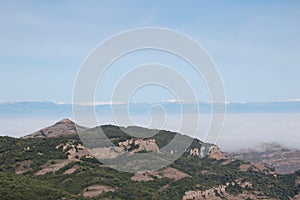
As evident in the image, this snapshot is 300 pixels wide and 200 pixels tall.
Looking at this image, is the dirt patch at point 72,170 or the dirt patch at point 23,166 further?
the dirt patch at point 23,166

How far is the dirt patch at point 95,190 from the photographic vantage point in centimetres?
15850

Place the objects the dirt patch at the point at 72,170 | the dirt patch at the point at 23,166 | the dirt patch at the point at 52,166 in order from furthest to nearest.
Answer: the dirt patch at the point at 23,166 → the dirt patch at the point at 52,166 → the dirt patch at the point at 72,170

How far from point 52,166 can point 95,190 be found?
34097 millimetres

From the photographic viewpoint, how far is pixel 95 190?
536ft

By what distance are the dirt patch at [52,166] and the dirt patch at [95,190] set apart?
25048 mm

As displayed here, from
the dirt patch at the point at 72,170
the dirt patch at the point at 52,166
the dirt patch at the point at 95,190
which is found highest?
the dirt patch at the point at 52,166

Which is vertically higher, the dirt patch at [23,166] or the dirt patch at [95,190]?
the dirt patch at [23,166]

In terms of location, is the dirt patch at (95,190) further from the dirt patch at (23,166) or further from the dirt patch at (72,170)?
the dirt patch at (23,166)

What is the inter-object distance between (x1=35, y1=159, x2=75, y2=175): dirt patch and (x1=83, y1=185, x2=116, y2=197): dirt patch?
2505 cm

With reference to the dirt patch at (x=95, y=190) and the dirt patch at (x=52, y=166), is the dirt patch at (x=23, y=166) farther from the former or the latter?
the dirt patch at (x=95, y=190)

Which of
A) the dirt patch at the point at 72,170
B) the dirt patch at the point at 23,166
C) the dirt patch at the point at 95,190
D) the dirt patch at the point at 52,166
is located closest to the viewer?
the dirt patch at the point at 95,190

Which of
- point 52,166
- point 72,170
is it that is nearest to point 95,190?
point 72,170

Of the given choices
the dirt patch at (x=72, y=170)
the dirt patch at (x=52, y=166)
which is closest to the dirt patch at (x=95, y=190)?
the dirt patch at (x=72, y=170)

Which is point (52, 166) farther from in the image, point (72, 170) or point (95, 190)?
point (95, 190)
